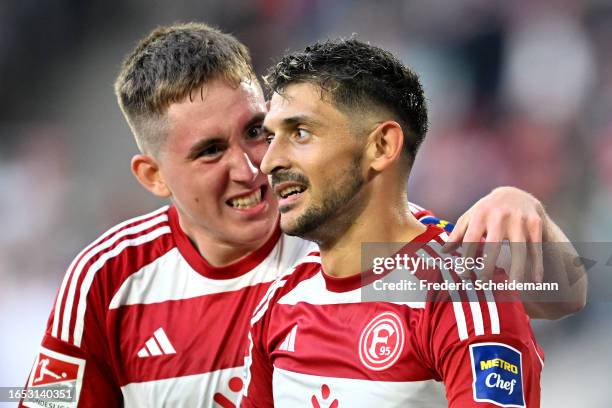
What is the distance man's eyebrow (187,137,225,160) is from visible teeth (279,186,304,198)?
1.99 feet

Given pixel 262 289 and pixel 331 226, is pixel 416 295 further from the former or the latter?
pixel 262 289

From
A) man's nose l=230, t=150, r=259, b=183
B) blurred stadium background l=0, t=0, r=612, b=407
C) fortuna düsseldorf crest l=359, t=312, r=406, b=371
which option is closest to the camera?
fortuna düsseldorf crest l=359, t=312, r=406, b=371

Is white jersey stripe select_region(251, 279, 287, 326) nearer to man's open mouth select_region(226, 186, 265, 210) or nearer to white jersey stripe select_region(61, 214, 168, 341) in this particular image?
man's open mouth select_region(226, 186, 265, 210)

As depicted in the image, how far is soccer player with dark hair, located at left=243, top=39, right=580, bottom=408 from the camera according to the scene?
6.78 feet

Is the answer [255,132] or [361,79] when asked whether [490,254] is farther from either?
[255,132]

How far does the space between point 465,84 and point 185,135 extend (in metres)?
3.69

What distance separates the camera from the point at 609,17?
5.77m

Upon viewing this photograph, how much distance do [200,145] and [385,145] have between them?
81 cm

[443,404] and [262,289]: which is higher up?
[262,289]

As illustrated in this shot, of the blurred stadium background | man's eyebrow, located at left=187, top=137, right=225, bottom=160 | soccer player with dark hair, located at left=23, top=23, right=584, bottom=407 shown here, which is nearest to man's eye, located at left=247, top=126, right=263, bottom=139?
soccer player with dark hair, located at left=23, top=23, right=584, bottom=407

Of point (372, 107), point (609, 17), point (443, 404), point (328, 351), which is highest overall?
point (609, 17)

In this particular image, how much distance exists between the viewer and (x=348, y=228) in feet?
7.57

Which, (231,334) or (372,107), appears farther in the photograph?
(231,334)

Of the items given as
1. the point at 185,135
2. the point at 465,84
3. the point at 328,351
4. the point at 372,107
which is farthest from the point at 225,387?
the point at 465,84
